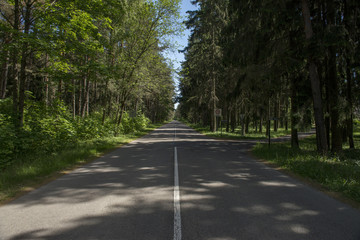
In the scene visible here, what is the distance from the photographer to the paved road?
Answer: 3.13 metres

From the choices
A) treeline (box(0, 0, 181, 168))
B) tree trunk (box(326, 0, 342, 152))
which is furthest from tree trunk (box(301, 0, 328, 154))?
treeline (box(0, 0, 181, 168))

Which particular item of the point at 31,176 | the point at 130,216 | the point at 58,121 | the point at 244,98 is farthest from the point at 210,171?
the point at 244,98

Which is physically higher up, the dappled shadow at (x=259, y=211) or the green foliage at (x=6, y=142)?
Answer: the green foliage at (x=6, y=142)

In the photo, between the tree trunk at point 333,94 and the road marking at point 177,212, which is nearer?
the road marking at point 177,212

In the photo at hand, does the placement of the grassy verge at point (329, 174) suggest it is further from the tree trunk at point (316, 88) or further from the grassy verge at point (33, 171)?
the grassy verge at point (33, 171)

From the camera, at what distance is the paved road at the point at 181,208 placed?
10.3ft

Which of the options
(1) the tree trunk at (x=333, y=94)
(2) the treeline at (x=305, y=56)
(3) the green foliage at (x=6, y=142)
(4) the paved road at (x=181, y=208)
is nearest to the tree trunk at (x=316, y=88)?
(2) the treeline at (x=305, y=56)

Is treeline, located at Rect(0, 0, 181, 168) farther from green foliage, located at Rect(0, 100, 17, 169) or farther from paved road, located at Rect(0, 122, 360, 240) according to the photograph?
paved road, located at Rect(0, 122, 360, 240)

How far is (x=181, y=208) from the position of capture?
13.1 feet

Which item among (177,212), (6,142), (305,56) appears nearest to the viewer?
(177,212)

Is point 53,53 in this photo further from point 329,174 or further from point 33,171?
point 329,174

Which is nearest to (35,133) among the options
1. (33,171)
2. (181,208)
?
(33,171)

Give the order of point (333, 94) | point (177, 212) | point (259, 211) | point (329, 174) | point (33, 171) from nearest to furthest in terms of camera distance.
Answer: point (177, 212)
point (259, 211)
point (329, 174)
point (33, 171)
point (333, 94)

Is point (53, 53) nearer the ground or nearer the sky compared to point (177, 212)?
nearer the sky
